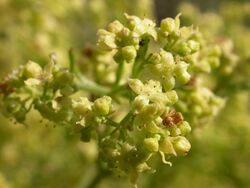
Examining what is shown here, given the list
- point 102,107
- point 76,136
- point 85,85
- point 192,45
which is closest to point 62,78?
point 85,85

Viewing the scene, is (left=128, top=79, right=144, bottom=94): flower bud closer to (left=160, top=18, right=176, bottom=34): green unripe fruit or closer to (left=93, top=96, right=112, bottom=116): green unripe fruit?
(left=93, top=96, right=112, bottom=116): green unripe fruit

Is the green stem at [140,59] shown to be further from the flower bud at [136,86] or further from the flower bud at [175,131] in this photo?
the flower bud at [175,131]

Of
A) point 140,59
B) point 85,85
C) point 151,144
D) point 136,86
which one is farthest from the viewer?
point 85,85

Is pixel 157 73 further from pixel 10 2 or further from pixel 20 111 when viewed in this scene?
pixel 10 2

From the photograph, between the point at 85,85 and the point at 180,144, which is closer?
the point at 180,144

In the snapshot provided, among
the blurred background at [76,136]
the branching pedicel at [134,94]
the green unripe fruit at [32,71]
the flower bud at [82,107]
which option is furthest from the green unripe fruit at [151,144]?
the blurred background at [76,136]

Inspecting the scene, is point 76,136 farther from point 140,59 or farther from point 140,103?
point 140,103

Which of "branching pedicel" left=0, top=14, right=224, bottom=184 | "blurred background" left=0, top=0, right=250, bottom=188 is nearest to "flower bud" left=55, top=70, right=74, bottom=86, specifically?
"branching pedicel" left=0, top=14, right=224, bottom=184
